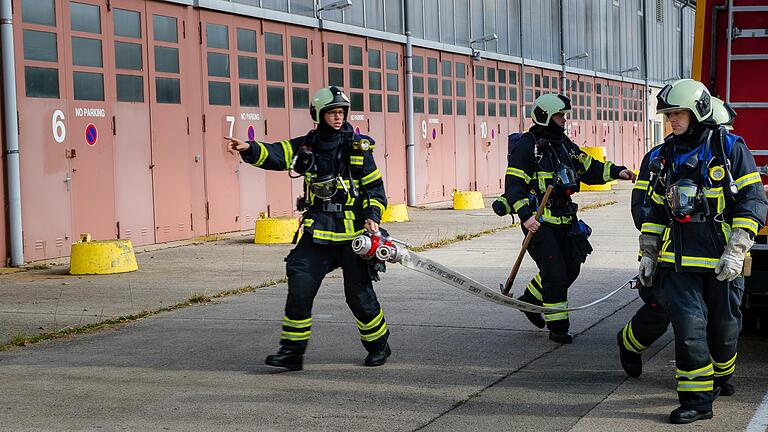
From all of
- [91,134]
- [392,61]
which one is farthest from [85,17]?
[392,61]

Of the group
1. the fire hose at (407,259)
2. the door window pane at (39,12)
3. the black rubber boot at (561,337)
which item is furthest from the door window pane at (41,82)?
the black rubber boot at (561,337)

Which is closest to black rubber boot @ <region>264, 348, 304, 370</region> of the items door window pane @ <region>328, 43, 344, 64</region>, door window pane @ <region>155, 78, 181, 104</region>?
door window pane @ <region>155, 78, 181, 104</region>

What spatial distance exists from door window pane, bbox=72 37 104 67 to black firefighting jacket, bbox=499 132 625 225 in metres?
7.93

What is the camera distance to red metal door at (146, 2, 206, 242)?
1661 cm

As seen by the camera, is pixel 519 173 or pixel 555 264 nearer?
pixel 555 264

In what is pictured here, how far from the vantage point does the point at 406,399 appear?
683 centimetres

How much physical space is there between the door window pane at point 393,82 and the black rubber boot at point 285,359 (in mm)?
16603

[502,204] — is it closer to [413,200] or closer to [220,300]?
[220,300]

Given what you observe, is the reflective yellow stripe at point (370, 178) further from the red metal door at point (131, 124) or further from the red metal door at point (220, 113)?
the red metal door at point (220, 113)

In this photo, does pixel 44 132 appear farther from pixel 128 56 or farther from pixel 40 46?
pixel 128 56

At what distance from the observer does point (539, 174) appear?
8.82 m

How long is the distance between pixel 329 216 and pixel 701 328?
2.60 metres

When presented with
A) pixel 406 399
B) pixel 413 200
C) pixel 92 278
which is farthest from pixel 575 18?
pixel 406 399

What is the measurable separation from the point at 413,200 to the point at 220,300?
13.8m
